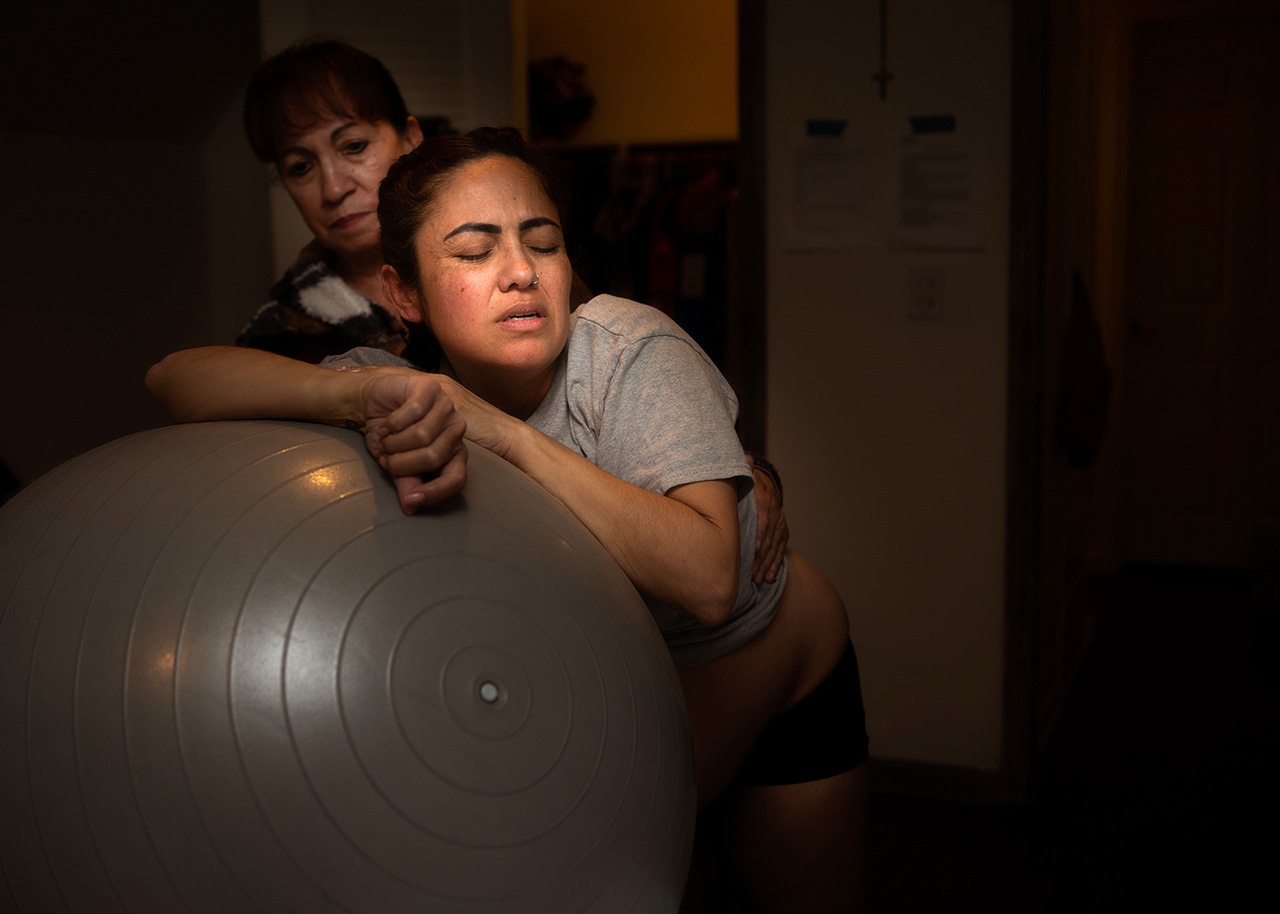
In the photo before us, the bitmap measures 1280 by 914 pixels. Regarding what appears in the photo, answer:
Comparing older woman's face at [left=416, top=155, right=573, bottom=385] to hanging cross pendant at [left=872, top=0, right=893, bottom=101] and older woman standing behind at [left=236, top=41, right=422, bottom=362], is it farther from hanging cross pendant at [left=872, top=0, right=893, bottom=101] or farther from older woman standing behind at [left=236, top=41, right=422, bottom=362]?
hanging cross pendant at [left=872, top=0, right=893, bottom=101]

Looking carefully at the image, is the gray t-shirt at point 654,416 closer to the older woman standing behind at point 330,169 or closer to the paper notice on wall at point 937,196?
the older woman standing behind at point 330,169

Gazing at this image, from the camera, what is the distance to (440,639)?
28.4 inches

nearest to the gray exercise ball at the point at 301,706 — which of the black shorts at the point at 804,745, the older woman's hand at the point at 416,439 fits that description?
the older woman's hand at the point at 416,439

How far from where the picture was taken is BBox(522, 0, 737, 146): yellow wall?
476cm

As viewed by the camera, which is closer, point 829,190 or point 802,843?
point 802,843

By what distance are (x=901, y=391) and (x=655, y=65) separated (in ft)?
8.59

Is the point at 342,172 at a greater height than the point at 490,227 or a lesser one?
greater

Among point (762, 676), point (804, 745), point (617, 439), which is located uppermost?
point (617, 439)

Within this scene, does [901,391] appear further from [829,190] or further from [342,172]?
[342,172]

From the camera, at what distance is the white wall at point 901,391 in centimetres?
264

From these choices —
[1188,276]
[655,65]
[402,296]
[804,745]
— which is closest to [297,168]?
[402,296]

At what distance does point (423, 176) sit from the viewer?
3.51 ft

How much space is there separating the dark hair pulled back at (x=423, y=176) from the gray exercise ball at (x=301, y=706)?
35cm

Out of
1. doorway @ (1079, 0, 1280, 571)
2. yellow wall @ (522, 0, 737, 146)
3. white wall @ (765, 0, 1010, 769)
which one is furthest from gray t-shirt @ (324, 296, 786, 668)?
doorway @ (1079, 0, 1280, 571)
